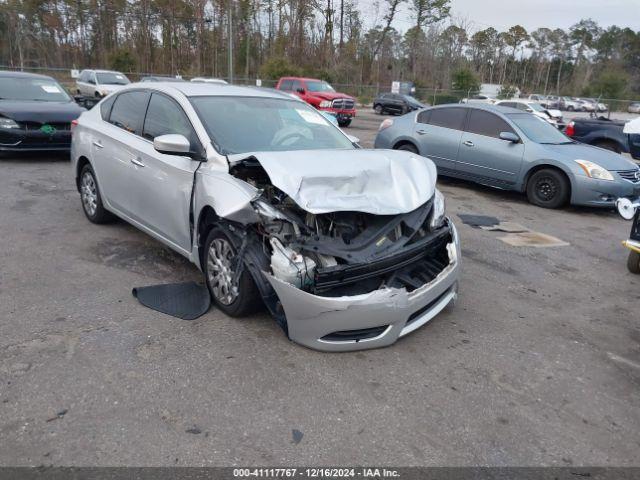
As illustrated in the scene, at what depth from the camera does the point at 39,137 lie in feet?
31.5

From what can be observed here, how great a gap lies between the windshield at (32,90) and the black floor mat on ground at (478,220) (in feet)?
28.2

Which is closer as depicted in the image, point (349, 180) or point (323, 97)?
point (349, 180)

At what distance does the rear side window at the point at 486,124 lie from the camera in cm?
900

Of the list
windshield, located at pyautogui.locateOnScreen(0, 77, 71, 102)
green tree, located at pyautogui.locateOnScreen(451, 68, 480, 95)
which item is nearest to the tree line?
green tree, located at pyautogui.locateOnScreen(451, 68, 480, 95)

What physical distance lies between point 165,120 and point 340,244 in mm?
2302

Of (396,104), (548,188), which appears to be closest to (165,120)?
(548,188)

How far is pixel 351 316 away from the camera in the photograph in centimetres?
324

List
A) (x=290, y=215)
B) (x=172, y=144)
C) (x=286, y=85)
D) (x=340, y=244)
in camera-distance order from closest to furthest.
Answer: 1. (x=340, y=244)
2. (x=290, y=215)
3. (x=172, y=144)
4. (x=286, y=85)

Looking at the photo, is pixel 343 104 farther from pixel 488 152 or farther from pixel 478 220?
pixel 478 220

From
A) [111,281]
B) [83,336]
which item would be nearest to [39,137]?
[111,281]

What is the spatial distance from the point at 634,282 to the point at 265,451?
454 centimetres

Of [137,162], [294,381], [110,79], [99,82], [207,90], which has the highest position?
[110,79]

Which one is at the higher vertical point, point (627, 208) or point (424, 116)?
point (424, 116)

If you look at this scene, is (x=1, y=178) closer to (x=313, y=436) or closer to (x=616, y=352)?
(x=313, y=436)
